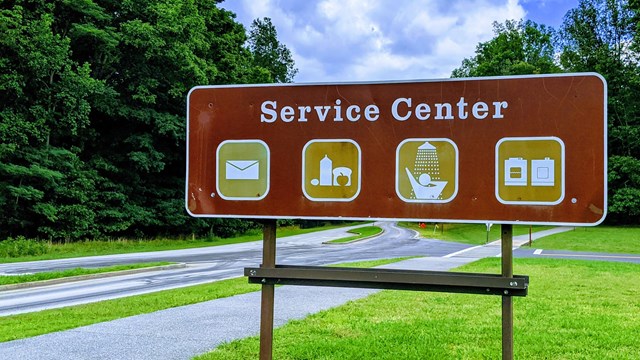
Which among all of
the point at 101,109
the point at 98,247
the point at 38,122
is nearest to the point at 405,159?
the point at 98,247

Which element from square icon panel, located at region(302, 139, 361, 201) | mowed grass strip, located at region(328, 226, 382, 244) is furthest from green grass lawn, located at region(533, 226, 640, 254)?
square icon panel, located at region(302, 139, 361, 201)

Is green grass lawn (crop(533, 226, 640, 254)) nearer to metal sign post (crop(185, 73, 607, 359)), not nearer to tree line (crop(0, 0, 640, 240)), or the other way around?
tree line (crop(0, 0, 640, 240))

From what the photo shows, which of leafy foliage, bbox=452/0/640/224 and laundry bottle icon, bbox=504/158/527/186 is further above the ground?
leafy foliage, bbox=452/0/640/224

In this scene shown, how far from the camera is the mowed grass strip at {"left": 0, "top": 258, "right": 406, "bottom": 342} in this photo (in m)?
6.87

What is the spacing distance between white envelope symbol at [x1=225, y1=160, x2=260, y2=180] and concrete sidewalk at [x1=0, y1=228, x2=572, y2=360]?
2.09m

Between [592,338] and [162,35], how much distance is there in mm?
29442

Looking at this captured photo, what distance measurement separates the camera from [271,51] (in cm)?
6512

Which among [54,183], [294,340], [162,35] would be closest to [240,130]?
[294,340]

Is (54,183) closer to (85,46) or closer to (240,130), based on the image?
(85,46)

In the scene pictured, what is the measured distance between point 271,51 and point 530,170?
63647 mm

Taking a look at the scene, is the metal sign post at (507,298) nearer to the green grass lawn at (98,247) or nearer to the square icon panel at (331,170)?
the square icon panel at (331,170)

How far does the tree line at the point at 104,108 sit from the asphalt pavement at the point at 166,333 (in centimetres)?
2077

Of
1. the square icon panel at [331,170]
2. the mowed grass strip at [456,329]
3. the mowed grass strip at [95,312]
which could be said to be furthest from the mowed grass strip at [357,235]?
the square icon panel at [331,170]

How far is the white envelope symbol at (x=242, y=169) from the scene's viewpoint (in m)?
4.04
